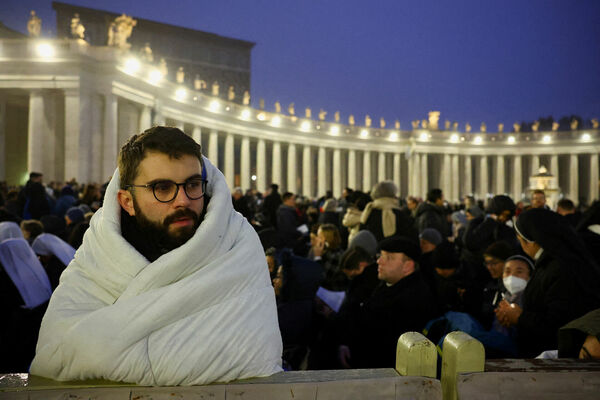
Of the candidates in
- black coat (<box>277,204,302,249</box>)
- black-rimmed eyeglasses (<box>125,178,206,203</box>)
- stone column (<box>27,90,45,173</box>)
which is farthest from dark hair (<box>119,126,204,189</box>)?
stone column (<box>27,90,45,173</box>)

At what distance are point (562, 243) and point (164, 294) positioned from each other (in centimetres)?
474

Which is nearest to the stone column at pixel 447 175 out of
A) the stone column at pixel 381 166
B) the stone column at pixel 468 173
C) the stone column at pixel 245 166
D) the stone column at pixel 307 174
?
the stone column at pixel 468 173

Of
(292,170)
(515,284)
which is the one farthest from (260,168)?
(515,284)

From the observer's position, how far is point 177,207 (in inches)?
116

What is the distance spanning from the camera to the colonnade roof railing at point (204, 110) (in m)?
39.0

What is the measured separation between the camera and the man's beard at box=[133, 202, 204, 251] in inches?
116

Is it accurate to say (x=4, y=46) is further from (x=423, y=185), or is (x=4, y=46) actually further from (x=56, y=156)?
(x=423, y=185)

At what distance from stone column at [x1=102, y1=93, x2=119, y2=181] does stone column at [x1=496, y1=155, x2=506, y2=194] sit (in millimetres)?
68529

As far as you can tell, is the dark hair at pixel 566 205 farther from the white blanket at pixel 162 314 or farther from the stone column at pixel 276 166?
the stone column at pixel 276 166

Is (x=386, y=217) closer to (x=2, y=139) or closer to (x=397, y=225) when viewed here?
(x=397, y=225)

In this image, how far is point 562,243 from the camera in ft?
18.8

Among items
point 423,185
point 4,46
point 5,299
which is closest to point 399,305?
point 5,299

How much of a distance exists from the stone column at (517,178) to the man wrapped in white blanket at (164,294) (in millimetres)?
94712

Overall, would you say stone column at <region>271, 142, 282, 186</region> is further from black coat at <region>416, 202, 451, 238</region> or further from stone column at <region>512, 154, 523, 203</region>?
black coat at <region>416, 202, 451, 238</region>
